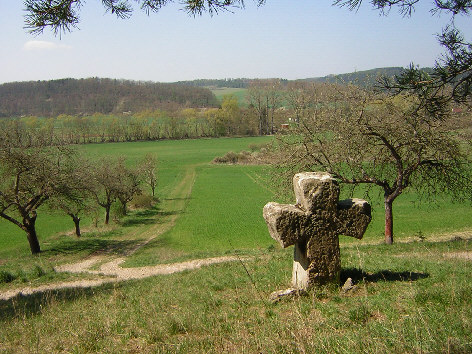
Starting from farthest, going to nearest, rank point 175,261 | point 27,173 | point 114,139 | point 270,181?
1. point 114,139
2. point 27,173
3. point 270,181
4. point 175,261

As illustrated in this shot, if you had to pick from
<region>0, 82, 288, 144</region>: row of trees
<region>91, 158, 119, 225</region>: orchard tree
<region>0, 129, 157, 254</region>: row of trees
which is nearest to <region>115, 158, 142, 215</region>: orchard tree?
<region>91, 158, 119, 225</region>: orchard tree

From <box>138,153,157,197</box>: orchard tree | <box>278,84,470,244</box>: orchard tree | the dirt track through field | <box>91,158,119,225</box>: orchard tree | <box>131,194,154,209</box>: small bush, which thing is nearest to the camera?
the dirt track through field

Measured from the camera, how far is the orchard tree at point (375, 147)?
1736cm

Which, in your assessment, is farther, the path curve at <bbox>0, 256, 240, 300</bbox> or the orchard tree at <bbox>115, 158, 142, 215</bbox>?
the orchard tree at <bbox>115, 158, 142, 215</bbox>

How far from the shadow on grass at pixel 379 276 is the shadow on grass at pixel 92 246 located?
20439 millimetres

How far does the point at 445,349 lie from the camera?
3807 mm

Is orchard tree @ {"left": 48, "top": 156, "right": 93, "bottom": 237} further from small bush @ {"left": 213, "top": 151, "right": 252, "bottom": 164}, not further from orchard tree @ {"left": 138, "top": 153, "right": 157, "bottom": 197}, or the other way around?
small bush @ {"left": 213, "top": 151, "right": 252, "bottom": 164}

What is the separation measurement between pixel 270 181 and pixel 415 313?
48.6 ft

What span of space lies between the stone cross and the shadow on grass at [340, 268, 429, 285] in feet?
1.65

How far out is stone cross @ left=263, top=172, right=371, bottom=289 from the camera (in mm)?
7637

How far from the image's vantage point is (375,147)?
1883 cm

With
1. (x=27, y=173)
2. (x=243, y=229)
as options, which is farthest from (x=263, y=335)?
(x=243, y=229)

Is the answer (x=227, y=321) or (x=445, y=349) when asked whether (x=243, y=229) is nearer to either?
(x=227, y=321)

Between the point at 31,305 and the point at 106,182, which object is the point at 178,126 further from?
the point at 31,305
